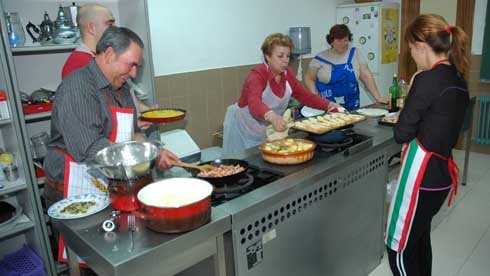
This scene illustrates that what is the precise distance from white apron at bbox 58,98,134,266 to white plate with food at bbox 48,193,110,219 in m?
0.23

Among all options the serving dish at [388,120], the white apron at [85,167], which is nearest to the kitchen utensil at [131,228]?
the white apron at [85,167]

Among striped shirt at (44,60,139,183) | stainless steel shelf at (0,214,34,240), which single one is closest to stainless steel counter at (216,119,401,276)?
striped shirt at (44,60,139,183)

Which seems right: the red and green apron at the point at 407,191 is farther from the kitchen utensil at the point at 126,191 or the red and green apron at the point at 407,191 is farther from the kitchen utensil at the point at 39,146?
the kitchen utensil at the point at 39,146

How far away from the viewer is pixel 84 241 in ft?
3.64

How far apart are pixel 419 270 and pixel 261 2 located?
9.54 ft

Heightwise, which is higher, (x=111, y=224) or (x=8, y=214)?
(x=111, y=224)

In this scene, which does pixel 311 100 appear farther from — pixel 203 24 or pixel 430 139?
pixel 203 24

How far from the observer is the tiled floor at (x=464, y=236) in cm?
230

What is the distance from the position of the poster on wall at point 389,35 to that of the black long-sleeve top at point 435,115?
3059mm

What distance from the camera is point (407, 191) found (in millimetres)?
1631

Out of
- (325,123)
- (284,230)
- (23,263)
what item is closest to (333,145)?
(325,123)

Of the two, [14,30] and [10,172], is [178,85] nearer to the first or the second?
[14,30]

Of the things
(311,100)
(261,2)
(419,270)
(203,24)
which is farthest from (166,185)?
(261,2)

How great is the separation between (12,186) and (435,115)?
2187 millimetres
